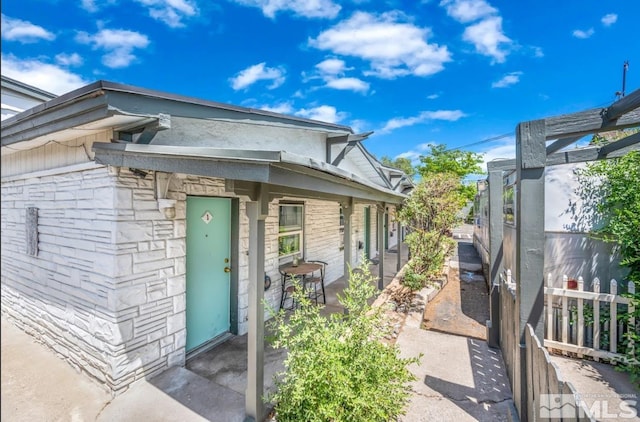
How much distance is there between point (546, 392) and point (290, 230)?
468 cm

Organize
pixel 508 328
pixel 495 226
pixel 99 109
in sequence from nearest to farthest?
1. pixel 99 109
2. pixel 508 328
3. pixel 495 226

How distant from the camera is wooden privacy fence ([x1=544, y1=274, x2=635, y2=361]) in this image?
376 cm

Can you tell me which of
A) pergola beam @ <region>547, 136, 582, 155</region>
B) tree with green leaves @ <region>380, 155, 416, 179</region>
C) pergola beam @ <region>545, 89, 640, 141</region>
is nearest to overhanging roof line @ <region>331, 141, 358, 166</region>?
pergola beam @ <region>547, 136, 582, 155</region>

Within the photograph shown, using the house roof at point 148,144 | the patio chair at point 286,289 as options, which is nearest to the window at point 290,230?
the patio chair at point 286,289

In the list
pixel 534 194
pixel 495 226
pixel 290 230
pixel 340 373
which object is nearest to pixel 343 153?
pixel 290 230

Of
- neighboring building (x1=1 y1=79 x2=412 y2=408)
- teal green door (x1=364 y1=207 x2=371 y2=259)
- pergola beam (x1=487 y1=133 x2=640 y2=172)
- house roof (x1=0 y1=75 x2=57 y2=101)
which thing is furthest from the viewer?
teal green door (x1=364 y1=207 x2=371 y2=259)

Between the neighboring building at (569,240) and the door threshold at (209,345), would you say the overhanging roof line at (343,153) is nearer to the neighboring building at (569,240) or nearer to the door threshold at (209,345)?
the neighboring building at (569,240)

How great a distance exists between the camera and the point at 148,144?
3.21 m

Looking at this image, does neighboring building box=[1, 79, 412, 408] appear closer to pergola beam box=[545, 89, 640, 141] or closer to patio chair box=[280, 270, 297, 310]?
patio chair box=[280, 270, 297, 310]

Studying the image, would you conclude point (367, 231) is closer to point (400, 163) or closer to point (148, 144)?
point (148, 144)

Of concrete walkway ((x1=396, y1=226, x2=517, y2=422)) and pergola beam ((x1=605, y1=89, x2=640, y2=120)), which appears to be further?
concrete walkway ((x1=396, y1=226, x2=517, y2=422))

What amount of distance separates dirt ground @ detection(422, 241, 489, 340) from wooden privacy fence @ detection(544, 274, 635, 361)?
0.99m

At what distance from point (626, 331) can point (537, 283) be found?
263 centimetres

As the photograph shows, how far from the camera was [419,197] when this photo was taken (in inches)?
295
